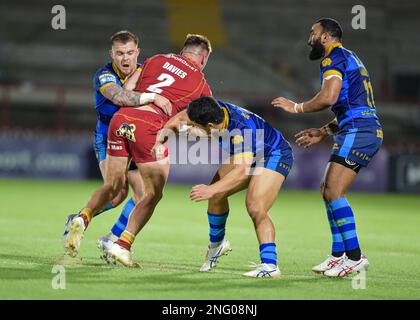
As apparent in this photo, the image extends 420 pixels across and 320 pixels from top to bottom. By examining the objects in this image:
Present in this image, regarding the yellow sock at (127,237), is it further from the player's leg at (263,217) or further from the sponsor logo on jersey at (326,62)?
the sponsor logo on jersey at (326,62)

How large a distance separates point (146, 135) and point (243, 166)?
1162mm

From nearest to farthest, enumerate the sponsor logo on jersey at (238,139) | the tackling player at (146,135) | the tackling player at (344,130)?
the sponsor logo on jersey at (238,139)
the tackling player at (344,130)
the tackling player at (146,135)

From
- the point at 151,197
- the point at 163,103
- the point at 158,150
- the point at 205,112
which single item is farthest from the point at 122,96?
the point at 205,112

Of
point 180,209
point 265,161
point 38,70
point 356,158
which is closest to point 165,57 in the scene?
point 265,161

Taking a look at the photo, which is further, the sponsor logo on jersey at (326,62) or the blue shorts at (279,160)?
the sponsor logo on jersey at (326,62)

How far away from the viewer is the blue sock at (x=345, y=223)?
27.1 feet

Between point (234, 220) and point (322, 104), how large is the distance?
5.93 m

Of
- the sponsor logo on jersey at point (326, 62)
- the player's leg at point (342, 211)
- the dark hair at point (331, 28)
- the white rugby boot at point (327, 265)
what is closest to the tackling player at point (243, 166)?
the player's leg at point (342, 211)

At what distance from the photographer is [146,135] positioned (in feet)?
27.4

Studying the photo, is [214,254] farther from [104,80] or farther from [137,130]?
[104,80]

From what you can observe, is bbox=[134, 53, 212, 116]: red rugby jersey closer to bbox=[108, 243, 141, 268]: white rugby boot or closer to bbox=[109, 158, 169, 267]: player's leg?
bbox=[109, 158, 169, 267]: player's leg

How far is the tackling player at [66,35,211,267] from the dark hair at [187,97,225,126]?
92cm

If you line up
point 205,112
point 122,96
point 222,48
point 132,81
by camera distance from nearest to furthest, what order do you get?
point 205,112 < point 122,96 < point 132,81 < point 222,48

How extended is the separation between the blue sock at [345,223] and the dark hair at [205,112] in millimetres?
1584
